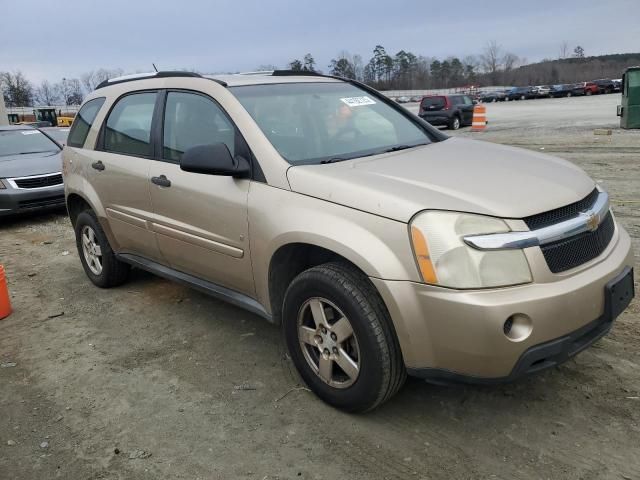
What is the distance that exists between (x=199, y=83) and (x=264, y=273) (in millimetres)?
1445

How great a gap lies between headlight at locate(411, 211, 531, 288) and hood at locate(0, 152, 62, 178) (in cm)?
807

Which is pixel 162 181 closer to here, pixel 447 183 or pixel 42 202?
pixel 447 183

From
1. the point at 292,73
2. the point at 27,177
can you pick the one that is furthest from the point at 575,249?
the point at 27,177

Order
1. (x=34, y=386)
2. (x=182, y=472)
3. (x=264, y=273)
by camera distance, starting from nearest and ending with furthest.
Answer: (x=182, y=472) → (x=264, y=273) → (x=34, y=386)

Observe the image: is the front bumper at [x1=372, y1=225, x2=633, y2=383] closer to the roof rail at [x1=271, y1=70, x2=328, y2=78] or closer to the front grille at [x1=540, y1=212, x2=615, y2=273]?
the front grille at [x1=540, y1=212, x2=615, y2=273]

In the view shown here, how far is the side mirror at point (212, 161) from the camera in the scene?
3203mm

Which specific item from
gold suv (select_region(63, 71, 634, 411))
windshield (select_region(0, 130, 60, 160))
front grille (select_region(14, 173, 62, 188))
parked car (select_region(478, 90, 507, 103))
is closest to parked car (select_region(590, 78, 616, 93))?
parked car (select_region(478, 90, 507, 103))

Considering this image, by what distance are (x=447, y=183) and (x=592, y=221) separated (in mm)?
738

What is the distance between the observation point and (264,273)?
3.27 m

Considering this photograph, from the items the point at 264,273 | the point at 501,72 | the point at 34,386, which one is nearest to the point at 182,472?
the point at 264,273

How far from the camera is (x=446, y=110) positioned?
23453 mm

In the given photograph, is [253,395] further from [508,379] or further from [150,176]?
[150,176]

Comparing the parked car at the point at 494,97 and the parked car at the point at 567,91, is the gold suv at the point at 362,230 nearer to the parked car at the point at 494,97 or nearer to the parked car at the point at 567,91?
the parked car at the point at 567,91

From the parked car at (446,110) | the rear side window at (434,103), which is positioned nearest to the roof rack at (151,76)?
the parked car at (446,110)
